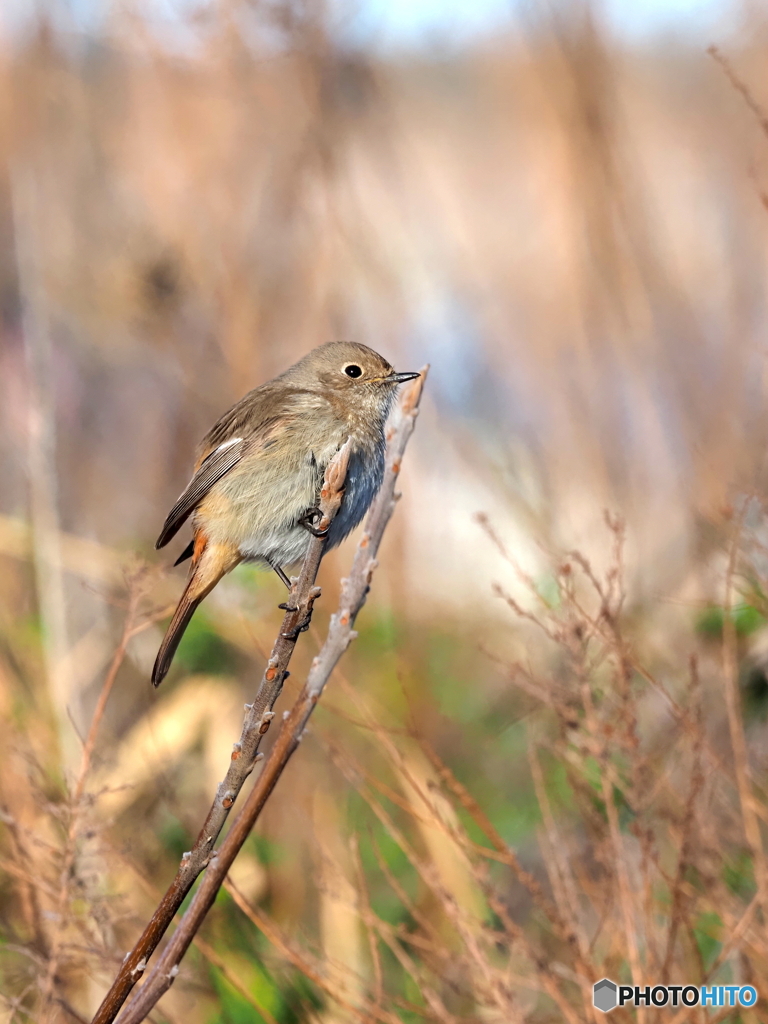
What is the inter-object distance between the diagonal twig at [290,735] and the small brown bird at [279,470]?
2.46 feet

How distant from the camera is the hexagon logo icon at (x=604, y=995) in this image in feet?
6.76

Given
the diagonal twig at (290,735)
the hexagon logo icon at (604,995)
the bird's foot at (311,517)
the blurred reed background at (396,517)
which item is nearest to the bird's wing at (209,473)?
the blurred reed background at (396,517)

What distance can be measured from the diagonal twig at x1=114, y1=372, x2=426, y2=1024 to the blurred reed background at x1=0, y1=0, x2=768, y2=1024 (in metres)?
0.82

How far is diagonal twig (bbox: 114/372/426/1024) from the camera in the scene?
1269mm

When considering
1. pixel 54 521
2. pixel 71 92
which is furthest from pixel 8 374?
pixel 54 521

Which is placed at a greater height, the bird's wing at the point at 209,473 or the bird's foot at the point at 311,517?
the bird's wing at the point at 209,473

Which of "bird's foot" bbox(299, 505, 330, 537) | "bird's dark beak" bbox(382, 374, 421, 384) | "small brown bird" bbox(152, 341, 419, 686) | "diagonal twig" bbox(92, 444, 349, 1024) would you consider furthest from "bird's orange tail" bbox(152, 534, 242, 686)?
"diagonal twig" bbox(92, 444, 349, 1024)

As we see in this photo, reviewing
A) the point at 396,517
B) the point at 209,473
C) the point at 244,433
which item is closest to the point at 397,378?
the point at 244,433

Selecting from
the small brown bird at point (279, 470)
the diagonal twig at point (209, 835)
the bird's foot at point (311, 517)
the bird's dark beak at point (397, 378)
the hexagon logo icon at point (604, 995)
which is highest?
the bird's dark beak at point (397, 378)

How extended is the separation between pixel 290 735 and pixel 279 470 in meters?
1.13

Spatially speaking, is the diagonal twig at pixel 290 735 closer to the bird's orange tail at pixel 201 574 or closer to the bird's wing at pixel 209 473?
the bird's orange tail at pixel 201 574

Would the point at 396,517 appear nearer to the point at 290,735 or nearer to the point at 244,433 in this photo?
the point at 244,433

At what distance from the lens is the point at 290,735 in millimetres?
1354

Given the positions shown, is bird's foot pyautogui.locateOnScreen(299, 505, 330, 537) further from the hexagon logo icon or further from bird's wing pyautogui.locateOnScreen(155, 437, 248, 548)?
the hexagon logo icon
